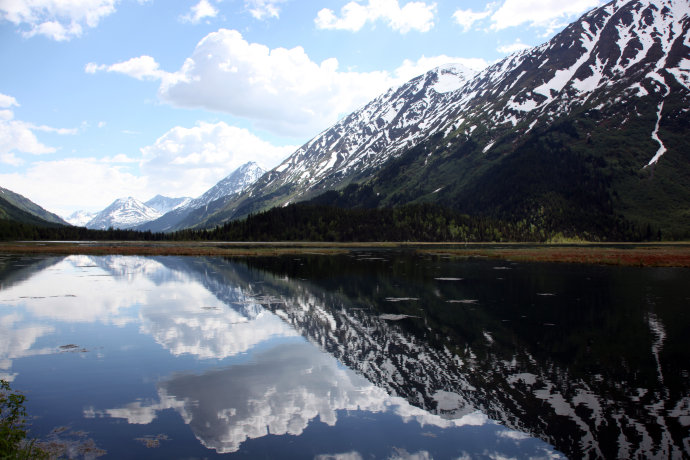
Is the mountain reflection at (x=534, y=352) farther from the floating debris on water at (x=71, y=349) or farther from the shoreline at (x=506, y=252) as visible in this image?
the shoreline at (x=506, y=252)

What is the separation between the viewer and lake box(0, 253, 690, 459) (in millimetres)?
14719

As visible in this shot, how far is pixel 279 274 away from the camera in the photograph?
218ft

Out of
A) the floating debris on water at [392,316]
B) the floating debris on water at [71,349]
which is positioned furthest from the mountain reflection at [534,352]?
the floating debris on water at [71,349]

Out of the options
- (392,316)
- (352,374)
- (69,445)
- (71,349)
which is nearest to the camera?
(69,445)

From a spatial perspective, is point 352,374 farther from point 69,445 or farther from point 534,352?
point 69,445

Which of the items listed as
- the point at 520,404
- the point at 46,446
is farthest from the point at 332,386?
the point at 46,446

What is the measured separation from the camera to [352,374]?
2194 cm

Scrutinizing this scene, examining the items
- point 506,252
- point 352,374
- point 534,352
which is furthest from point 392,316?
point 506,252

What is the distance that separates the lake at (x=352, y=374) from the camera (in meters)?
14.7

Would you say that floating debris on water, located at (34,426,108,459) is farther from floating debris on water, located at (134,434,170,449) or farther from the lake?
floating debris on water, located at (134,434,170,449)

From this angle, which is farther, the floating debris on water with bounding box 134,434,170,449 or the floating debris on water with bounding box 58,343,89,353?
the floating debris on water with bounding box 58,343,89,353

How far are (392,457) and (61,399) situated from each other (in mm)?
12863

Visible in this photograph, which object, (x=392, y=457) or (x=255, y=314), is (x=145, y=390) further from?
(x=255, y=314)

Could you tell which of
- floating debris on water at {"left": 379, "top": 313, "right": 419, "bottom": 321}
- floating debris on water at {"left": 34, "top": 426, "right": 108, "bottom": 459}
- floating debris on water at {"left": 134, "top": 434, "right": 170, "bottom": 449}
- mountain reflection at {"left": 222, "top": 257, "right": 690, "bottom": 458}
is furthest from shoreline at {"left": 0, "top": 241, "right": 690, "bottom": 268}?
floating debris on water at {"left": 34, "top": 426, "right": 108, "bottom": 459}
